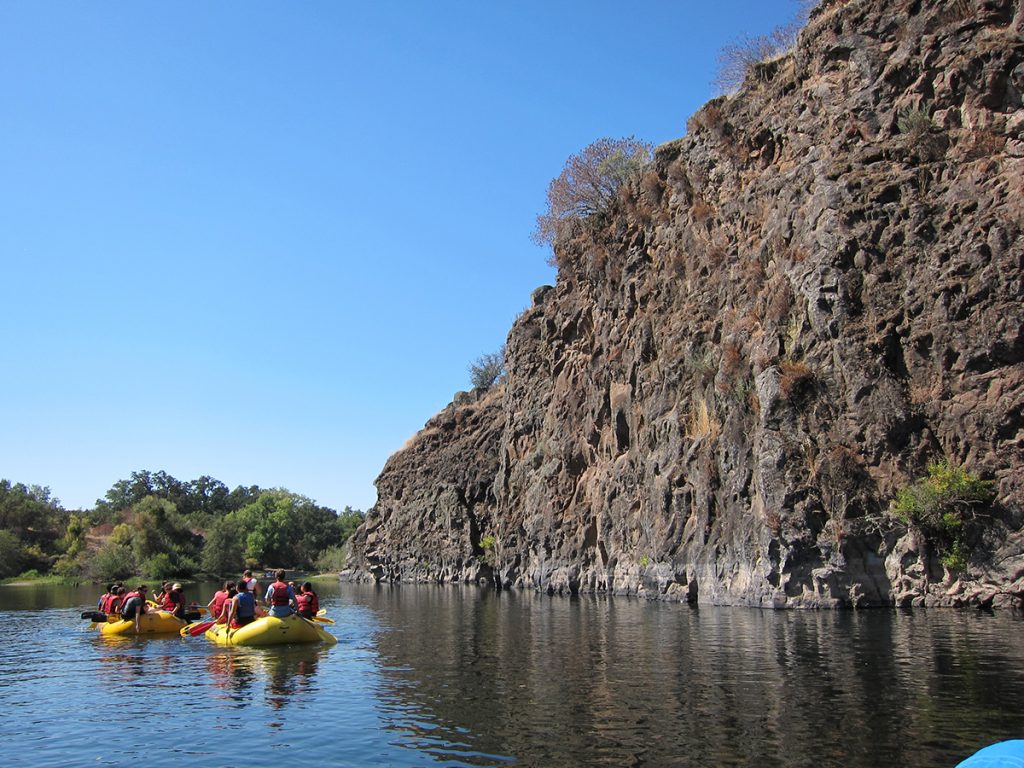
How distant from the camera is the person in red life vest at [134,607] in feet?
87.0

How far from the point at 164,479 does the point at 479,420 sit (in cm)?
9928

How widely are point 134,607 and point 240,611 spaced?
565cm

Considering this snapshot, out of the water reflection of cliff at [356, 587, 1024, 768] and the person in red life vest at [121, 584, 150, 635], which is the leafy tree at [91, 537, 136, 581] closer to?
the person in red life vest at [121, 584, 150, 635]

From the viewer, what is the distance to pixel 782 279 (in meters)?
34.4

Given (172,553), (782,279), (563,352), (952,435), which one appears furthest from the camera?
(172,553)

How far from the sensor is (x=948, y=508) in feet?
86.0

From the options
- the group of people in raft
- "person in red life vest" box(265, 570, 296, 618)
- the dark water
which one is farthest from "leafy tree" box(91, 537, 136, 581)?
"person in red life vest" box(265, 570, 296, 618)

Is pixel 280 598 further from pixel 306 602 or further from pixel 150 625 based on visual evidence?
pixel 150 625

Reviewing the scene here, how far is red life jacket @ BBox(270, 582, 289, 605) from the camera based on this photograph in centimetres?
2203

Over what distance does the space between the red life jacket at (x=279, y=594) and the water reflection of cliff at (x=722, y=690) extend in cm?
310

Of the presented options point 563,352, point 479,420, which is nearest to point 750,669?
point 563,352

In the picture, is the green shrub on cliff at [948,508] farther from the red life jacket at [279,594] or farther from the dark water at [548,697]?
the red life jacket at [279,594]

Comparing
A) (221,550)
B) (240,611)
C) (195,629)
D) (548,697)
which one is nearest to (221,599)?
(195,629)

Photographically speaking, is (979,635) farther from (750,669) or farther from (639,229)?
(639,229)
